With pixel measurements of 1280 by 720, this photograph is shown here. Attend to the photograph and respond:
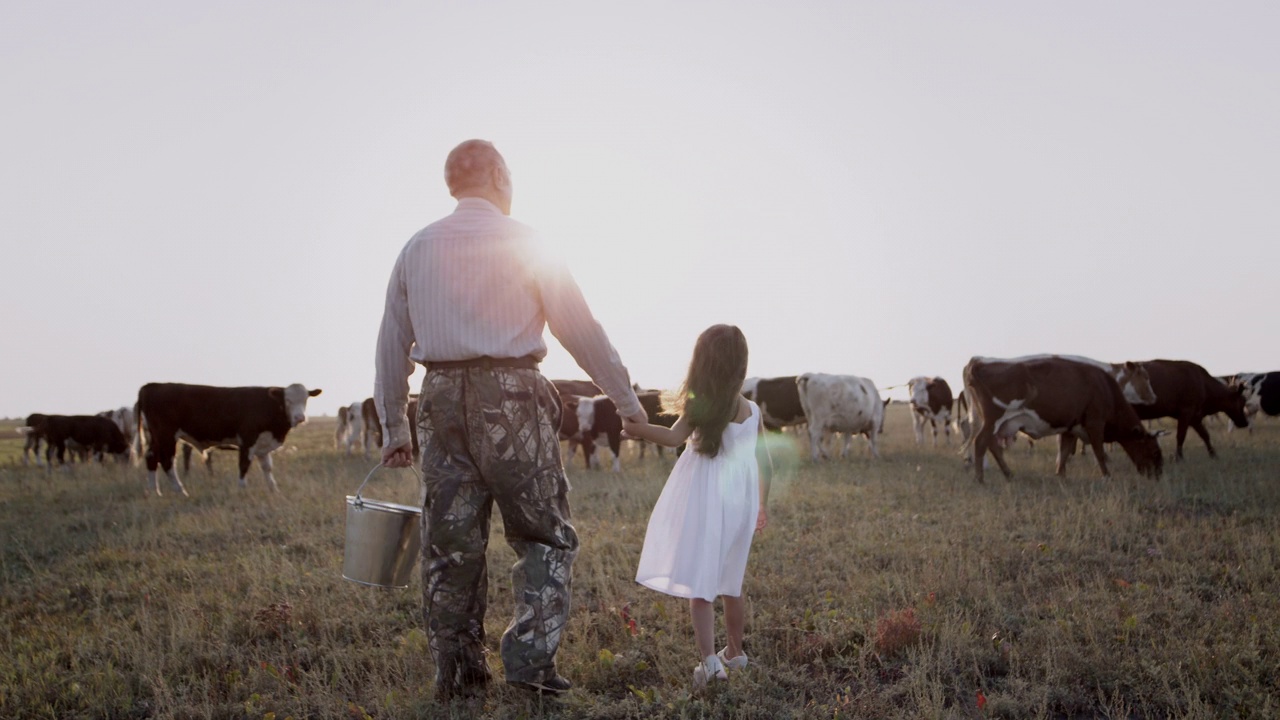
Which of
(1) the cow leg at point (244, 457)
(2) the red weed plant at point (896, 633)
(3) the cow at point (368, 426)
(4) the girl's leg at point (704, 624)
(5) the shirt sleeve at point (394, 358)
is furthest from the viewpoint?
(3) the cow at point (368, 426)

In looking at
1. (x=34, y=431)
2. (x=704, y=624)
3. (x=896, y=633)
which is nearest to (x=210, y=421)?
(x=704, y=624)

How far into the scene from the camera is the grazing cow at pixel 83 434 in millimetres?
24281

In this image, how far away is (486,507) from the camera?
13.7ft

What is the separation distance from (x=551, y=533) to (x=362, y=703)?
4.84ft

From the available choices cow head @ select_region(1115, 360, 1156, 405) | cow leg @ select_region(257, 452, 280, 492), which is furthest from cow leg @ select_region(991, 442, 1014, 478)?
cow leg @ select_region(257, 452, 280, 492)

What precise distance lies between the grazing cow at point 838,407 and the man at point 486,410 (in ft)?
51.6

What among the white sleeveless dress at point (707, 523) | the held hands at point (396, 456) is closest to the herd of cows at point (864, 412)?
the held hands at point (396, 456)

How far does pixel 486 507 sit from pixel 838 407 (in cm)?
1646

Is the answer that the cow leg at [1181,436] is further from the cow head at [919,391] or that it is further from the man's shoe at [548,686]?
the man's shoe at [548,686]

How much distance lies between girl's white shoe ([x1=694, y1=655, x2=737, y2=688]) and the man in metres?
0.69

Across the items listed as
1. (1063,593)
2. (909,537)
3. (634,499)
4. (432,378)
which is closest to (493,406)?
(432,378)

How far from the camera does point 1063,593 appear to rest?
591 cm

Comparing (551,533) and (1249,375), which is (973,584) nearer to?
(551,533)

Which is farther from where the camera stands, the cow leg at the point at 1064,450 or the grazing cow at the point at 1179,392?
the grazing cow at the point at 1179,392
